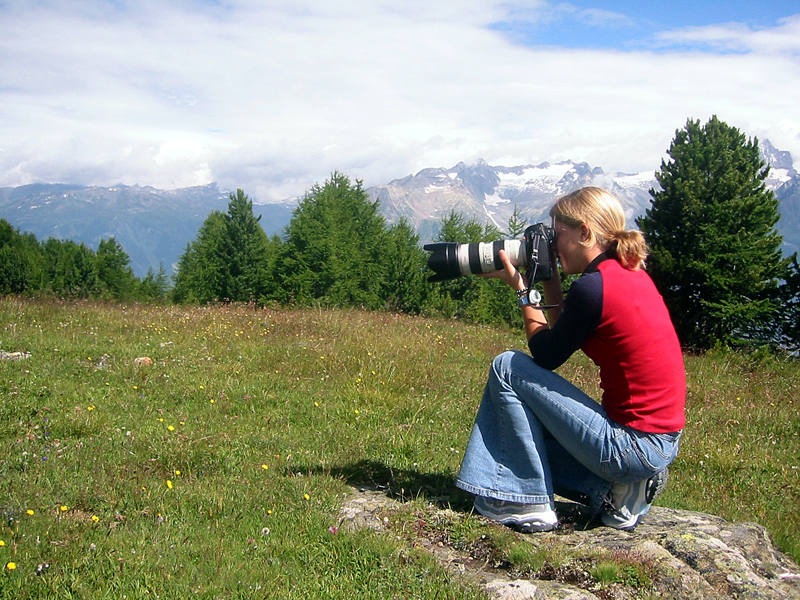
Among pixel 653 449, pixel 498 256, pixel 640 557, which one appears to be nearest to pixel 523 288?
pixel 498 256

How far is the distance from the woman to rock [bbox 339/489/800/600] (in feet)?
0.62

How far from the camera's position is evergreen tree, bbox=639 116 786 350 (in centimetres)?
2553

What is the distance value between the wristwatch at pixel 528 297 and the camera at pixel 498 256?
0.07 m

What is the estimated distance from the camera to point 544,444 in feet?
11.8

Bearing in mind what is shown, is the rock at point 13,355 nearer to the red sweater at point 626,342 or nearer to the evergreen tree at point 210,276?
the red sweater at point 626,342

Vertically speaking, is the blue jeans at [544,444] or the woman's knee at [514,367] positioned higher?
the woman's knee at [514,367]

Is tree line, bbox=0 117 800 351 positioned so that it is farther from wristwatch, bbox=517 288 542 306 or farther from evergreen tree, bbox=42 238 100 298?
wristwatch, bbox=517 288 542 306

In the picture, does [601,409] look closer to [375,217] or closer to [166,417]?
[166,417]

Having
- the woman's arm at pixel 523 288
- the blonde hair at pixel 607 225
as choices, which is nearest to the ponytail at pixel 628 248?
the blonde hair at pixel 607 225

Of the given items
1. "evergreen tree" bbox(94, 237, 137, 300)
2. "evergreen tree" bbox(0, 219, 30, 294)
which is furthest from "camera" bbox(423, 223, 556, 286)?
"evergreen tree" bbox(94, 237, 137, 300)

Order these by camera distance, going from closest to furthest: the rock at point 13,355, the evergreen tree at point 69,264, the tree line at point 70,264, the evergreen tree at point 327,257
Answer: the rock at point 13,355, the evergreen tree at point 327,257, the tree line at point 70,264, the evergreen tree at point 69,264

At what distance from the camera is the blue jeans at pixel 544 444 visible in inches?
130

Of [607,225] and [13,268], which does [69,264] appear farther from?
[607,225]

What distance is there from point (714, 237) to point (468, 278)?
22.0 meters
